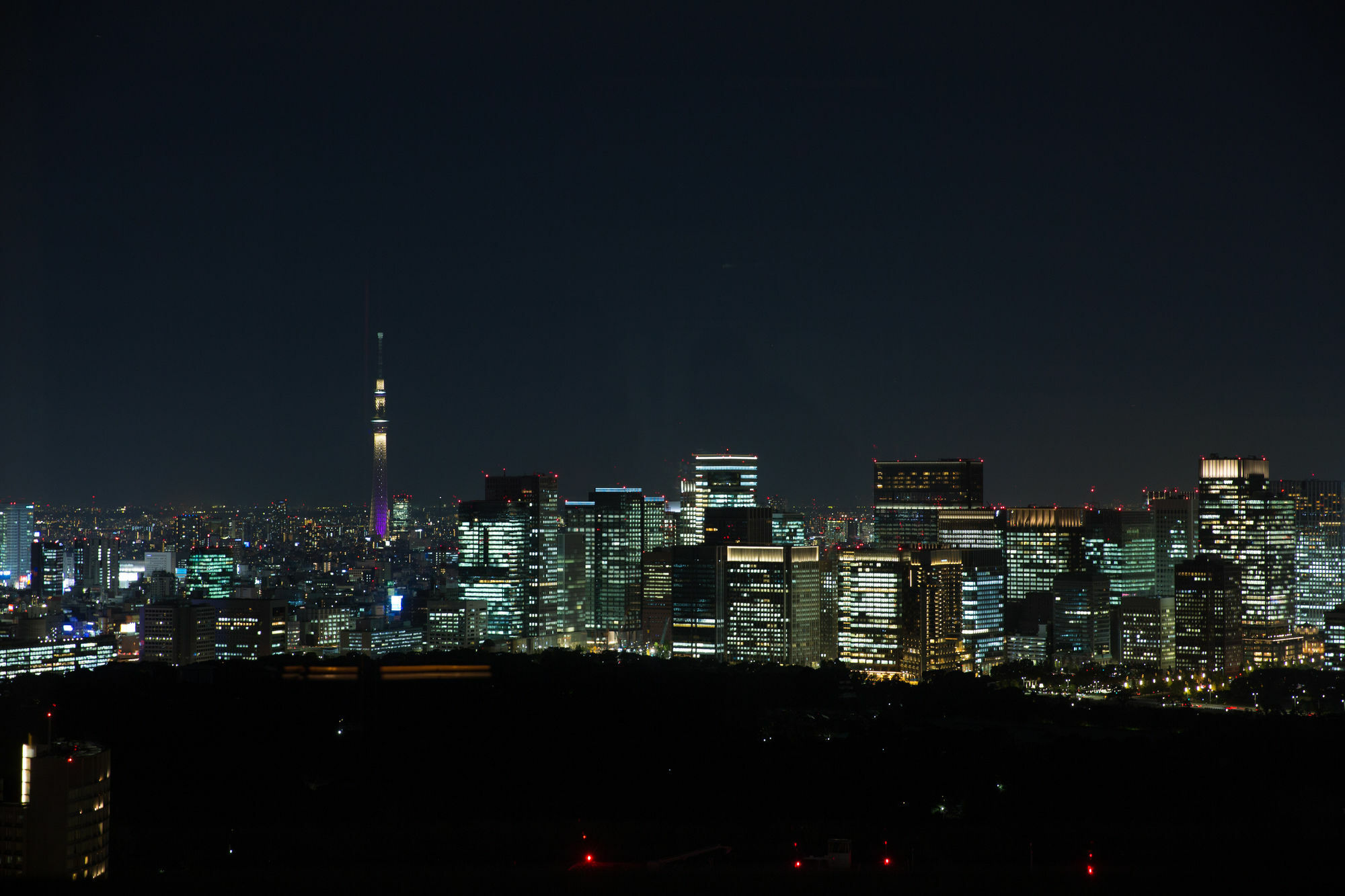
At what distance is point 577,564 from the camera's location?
23.1 meters

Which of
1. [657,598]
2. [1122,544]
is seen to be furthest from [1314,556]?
[657,598]

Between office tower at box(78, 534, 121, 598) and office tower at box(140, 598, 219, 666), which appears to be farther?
office tower at box(78, 534, 121, 598)

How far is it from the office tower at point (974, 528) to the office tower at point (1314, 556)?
4813 millimetres

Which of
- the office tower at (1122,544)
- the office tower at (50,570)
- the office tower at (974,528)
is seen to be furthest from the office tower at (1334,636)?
the office tower at (50,570)

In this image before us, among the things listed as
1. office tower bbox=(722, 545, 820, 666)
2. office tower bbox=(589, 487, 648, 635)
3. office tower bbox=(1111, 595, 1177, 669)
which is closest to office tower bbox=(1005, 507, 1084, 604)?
office tower bbox=(1111, 595, 1177, 669)

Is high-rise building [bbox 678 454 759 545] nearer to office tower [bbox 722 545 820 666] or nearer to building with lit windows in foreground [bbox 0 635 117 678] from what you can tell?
office tower [bbox 722 545 820 666]

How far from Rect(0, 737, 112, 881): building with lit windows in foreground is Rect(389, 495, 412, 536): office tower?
1686 cm

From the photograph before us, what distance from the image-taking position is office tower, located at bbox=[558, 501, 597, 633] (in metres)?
22.5

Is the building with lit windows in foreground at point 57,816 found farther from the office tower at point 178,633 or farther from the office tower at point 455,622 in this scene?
the office tower at point 455,622

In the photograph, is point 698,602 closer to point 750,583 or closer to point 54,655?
point 750,583

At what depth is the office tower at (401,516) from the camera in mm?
22078

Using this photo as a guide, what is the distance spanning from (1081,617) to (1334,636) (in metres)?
3.63

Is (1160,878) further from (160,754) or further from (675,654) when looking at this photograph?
(675,654)

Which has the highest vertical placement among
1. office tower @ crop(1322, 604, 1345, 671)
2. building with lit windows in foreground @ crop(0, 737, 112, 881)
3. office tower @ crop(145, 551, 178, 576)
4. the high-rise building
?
the high-rise building
